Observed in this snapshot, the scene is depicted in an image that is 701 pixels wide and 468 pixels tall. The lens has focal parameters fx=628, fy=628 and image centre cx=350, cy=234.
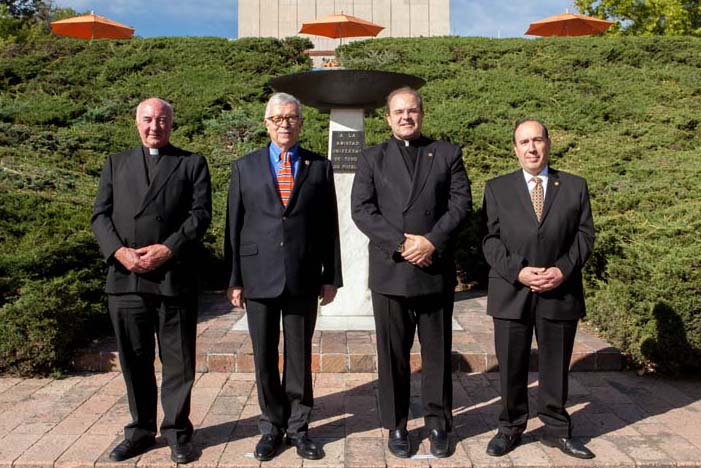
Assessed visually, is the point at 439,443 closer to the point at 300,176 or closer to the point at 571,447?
the point at 571,447

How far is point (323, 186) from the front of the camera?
342 centimetres

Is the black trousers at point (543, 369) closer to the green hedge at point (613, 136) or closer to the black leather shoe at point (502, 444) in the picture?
the black leather shoe at point (502, 444)

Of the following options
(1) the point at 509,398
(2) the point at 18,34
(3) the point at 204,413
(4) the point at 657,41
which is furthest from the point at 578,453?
(2) the point at 18,34

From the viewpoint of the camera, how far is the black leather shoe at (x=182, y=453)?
125 inches

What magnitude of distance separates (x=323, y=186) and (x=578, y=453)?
1.92 metres

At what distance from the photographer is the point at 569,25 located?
56.8 ft

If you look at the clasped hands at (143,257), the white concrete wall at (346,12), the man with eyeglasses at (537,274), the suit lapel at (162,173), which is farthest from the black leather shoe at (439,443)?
the white concrete wall at (346,12)

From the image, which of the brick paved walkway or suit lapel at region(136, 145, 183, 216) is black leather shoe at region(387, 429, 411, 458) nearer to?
the brick paved walkway

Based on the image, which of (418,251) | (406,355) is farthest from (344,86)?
(406,355)

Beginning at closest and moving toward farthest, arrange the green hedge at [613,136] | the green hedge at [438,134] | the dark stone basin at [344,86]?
the green hedge at [613,136], the green hedge at [438,134], the dark stone basin at [344,86]

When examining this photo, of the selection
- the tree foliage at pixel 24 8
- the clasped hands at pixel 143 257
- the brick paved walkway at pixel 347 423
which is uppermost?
the tree foliage at pixel 24 8

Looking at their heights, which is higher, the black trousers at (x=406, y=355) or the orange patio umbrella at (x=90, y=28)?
the orange patio umbrella at (x=90, y=28)

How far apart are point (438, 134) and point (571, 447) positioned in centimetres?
837

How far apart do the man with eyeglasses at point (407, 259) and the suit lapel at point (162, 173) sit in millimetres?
961
